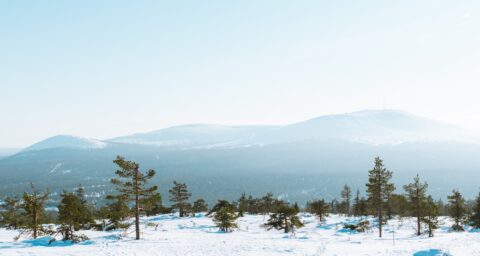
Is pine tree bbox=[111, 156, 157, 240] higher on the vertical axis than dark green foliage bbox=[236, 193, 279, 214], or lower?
higher

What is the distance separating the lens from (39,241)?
36.1 metres

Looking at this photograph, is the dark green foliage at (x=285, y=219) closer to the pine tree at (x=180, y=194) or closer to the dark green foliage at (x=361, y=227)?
the dark green foliage at (x=361, y=227)

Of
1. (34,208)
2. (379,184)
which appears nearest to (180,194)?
(34,208)

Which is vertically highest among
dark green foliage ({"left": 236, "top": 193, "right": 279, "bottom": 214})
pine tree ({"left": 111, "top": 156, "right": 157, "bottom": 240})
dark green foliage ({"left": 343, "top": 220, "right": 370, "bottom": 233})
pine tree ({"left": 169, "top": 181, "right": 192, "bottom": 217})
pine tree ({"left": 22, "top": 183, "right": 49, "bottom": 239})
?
pine tree ({"left": 111, "top": 156, "right": 157, "bottom": 240})

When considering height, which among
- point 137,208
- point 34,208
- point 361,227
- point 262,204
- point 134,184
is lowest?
point 262,204

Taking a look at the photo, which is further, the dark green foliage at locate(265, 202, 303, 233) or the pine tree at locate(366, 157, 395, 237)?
the dark green foliage at locate(265, 202, 303, 233)

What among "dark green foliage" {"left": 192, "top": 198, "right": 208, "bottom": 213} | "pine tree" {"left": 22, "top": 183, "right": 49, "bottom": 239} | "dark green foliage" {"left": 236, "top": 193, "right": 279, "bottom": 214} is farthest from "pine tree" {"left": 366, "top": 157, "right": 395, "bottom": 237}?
"dark green foliage" {"left": 192, "top": 198, "right": 208, "bottom": 213}

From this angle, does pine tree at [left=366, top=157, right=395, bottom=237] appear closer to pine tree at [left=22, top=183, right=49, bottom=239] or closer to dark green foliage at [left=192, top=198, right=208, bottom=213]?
pine tree at [left=22, top=183, right=49, bottom=239]

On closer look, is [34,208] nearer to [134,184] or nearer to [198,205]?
[134,184]

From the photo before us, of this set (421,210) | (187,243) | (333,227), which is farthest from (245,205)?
(187,243)

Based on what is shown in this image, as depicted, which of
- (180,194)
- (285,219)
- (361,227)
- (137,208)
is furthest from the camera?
(180,194)

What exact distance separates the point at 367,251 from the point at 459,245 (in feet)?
33.8

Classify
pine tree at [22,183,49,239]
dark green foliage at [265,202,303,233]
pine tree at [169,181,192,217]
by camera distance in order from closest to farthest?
pine tree at [22,183,49,239], dark green foliage at [265,202,303,233], pine tree at [169,181,192,217]

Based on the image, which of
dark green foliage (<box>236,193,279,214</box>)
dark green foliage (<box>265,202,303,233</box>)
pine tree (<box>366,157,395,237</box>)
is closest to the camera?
pine tree (<box>366,157,395,237</box>)
